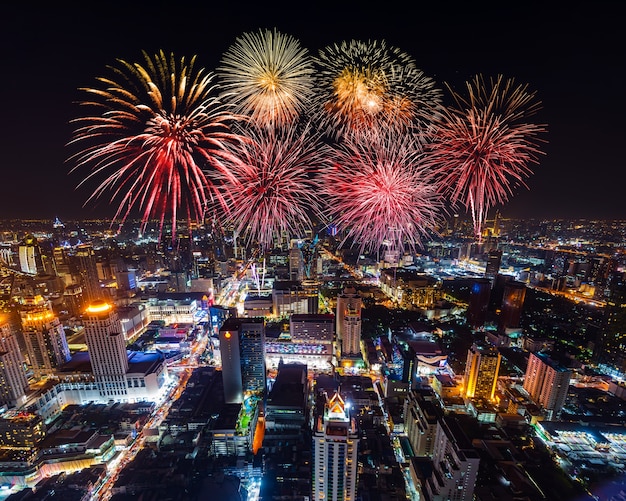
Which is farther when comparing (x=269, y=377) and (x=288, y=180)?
(x=269, y=377)

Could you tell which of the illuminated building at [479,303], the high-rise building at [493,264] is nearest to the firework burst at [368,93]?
the illuminated building at [479,303]

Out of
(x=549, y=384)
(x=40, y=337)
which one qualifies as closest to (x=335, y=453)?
(x=549, y=384)

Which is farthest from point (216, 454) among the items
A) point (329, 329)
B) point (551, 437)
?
point (551, 437)

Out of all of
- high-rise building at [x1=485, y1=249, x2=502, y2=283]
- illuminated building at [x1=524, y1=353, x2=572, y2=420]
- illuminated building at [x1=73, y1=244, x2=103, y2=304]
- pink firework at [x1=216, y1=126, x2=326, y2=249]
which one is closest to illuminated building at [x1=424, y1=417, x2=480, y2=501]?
illuminated building at [x1=524, y1=353, x2=572, y2=420]

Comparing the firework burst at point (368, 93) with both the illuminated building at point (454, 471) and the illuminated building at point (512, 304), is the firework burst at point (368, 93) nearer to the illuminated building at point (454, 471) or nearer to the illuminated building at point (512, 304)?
the illuminated building at point (454, 471)

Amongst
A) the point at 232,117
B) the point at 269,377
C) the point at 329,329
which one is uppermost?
the point at 232,117

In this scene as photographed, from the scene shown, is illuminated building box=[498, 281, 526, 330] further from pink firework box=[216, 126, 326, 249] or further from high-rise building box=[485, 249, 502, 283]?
pink firework box=[216, 126, 326, 249]

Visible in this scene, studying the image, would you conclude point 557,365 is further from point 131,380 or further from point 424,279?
point 131,380
